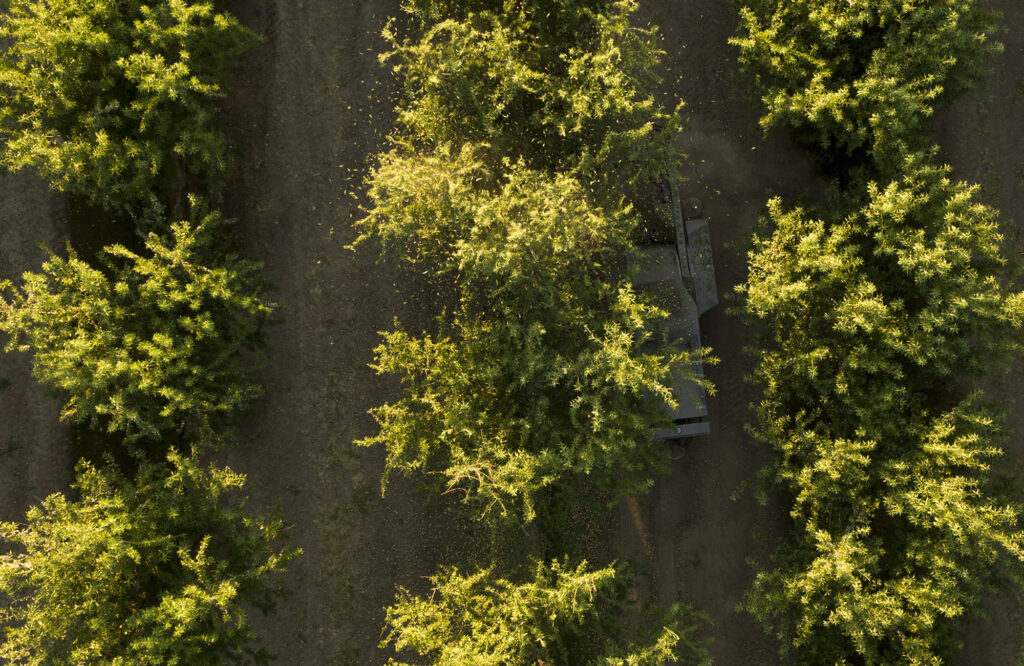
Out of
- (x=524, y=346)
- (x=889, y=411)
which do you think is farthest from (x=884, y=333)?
(x=524, y=346)

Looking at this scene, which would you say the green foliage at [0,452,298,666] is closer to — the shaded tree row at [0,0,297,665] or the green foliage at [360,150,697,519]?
the shaded tree row at [0,0,297,665]

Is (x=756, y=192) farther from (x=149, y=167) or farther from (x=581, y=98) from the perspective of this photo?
(x=149, y=167)

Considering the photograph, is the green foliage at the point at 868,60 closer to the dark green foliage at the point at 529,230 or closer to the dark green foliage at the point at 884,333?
the dark green foliage at the point at 884,333

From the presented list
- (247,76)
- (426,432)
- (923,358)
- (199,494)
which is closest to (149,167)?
(247,76)

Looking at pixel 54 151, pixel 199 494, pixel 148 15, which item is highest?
pixel 148 15

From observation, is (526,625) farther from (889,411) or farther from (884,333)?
(884,333)

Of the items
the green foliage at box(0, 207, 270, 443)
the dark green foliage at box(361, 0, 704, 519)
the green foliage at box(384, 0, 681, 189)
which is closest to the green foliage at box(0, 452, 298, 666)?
the green foliage at box(0, 207, 270, 443)

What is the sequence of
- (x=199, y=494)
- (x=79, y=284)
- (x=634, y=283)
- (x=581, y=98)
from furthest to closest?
1. (x=634, y=283)
2. (x=199, y=494)
3. (x=79, y=284)
4. (x=581, y=98)
